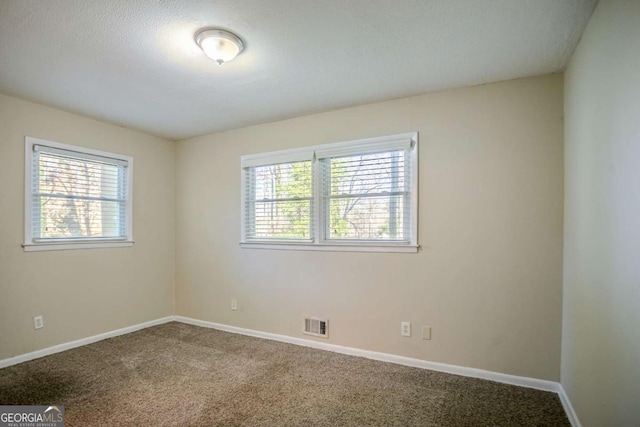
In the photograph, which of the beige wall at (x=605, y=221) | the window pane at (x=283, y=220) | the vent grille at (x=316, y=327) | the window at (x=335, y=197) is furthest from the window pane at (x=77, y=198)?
the beige wall at (x=605, y=221)

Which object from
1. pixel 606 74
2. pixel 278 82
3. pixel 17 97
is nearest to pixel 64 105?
pixel 17 97

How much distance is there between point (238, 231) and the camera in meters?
4.10

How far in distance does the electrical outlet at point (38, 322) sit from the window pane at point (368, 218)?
293cm

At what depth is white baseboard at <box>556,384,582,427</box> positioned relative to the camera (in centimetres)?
207

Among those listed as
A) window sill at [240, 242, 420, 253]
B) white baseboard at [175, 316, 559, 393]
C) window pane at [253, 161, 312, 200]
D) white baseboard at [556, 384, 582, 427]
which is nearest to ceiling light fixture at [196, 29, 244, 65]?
window pane at [253, 161, 312, 200]

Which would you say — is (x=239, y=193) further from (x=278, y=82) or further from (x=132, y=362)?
(x=132, y=362)

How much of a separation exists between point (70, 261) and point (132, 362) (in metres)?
1.30

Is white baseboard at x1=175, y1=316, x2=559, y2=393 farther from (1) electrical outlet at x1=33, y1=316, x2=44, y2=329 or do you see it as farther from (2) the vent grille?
(1) electrical outlet at x1=33, y1=316, x2=44, y2=329

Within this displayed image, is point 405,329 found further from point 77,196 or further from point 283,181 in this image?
point 77,196

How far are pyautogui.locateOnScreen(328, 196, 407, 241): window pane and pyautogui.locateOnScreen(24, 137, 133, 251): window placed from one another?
2570 millimetres

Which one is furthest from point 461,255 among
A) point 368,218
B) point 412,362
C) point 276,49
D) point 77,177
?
point 77,177

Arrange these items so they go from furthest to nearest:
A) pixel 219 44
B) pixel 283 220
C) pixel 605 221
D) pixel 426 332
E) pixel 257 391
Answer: pixel 283 220 < pixel 426 332 < pixel 257 391 < pixel 219 44 < pixel 605 221

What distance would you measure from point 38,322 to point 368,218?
335cm

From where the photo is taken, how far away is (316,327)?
3.53m
